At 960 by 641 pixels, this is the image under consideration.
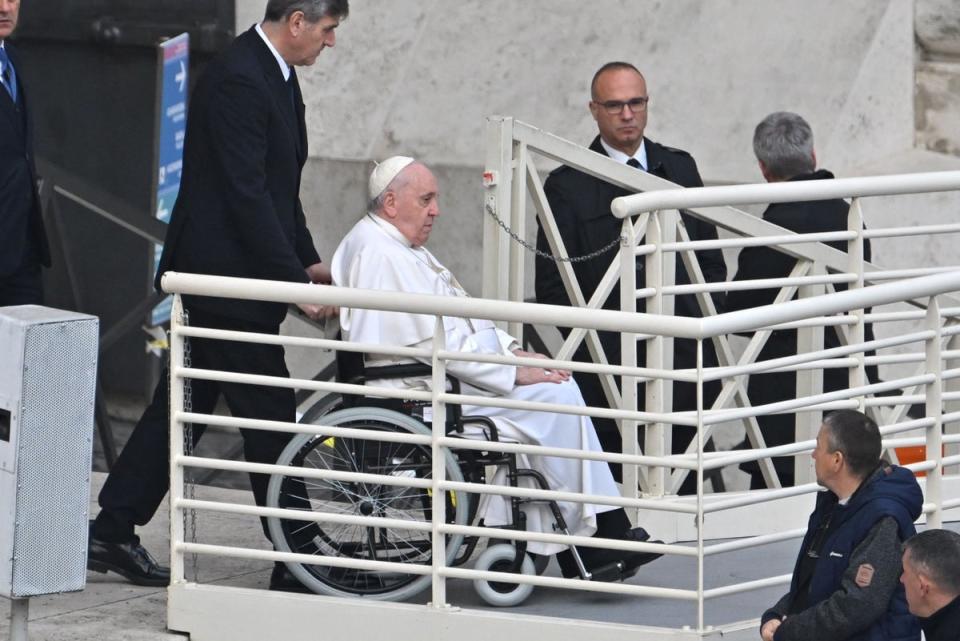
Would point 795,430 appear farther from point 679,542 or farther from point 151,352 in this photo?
point 151,352

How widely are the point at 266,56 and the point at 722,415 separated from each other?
1805 mm

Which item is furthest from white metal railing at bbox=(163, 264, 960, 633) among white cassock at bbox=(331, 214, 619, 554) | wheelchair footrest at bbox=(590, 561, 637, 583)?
wheelchair footrest at bbox=(590, 561, 637, 583)

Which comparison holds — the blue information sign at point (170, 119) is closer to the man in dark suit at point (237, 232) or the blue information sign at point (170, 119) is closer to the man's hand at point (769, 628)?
the man in dark suit at point (237, 232)

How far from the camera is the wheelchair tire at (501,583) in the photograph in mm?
5465

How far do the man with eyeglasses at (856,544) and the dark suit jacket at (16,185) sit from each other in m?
2.58

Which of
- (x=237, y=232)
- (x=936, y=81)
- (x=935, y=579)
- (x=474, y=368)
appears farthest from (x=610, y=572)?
(x=936, y=81)

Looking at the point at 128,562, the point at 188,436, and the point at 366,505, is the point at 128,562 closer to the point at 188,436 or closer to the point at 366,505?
the point at 188,436

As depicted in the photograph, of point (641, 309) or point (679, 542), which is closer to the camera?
point (679, 542)

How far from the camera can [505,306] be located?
5055mm

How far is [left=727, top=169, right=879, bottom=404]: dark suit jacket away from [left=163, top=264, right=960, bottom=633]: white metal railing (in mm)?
1350

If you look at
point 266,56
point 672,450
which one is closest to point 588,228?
point 672,450

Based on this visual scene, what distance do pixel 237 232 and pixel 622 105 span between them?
1694 millimetres

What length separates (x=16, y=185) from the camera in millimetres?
5785

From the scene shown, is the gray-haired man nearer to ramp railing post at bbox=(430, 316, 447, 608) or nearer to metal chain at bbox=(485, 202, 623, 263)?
ramp railing post at bbox=(430, 316, 447, 608)
